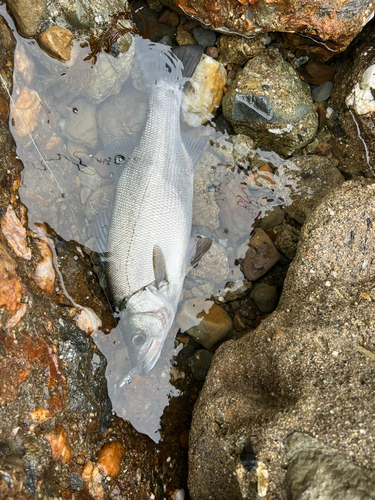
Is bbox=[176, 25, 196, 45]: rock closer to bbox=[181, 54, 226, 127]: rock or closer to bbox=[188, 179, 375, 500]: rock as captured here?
bbox=[181, 54, 226, 127]: rock

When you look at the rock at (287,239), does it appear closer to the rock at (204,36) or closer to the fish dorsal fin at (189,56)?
the fish dorsal fin at (189,56)

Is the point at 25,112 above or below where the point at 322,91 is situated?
below

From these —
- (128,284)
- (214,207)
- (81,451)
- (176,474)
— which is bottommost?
(176,474)

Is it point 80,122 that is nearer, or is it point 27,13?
point 27,13

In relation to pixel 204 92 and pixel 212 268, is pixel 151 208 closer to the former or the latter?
pixel 212 268

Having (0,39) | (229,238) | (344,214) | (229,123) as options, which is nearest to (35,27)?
(0,39)

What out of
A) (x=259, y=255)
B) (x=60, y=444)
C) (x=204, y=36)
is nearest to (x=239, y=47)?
(x=204, y=36)

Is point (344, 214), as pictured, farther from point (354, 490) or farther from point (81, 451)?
point (81, 451)
